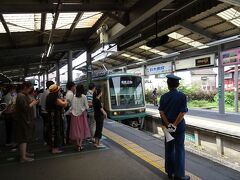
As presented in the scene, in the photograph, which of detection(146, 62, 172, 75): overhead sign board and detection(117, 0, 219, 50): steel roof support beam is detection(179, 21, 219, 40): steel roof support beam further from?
detection(146, 62, 172, 75): overhead sign board

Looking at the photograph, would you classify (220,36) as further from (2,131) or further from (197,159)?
(2,131)

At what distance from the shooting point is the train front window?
12.3 metres

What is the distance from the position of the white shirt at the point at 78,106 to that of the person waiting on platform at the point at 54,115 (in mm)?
187

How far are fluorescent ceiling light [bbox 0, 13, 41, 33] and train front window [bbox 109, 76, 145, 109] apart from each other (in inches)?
168

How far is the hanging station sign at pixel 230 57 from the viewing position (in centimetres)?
1362

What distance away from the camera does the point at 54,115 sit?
574 centimetres

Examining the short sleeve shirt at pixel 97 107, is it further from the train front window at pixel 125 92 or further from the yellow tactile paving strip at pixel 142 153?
the train front window at pixel 125 92

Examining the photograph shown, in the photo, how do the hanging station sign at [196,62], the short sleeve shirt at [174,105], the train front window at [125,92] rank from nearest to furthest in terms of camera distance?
the short sleeve shirt at [174,105]
the train front window at [125,92]
the hanging station sign at [196,62]

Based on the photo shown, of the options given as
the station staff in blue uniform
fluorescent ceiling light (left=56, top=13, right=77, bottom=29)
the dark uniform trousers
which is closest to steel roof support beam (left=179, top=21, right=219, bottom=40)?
fluorescent ceiling light (left=56, top=13, right=77, bottom=29)

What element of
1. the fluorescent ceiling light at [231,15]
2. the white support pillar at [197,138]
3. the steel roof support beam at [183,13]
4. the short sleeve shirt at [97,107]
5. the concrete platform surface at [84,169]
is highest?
the fluorescent ceiling light at [231,15]

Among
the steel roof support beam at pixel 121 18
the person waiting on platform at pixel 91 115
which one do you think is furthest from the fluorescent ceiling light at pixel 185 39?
the person waiting on platform at pixel 91 115

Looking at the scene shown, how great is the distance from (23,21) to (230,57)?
1035cm

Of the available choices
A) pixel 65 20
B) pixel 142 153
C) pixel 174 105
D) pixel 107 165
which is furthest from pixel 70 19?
pixel 174 105

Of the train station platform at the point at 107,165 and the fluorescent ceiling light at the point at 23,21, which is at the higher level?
the fluorescent ceiling light at the point at 23,21
